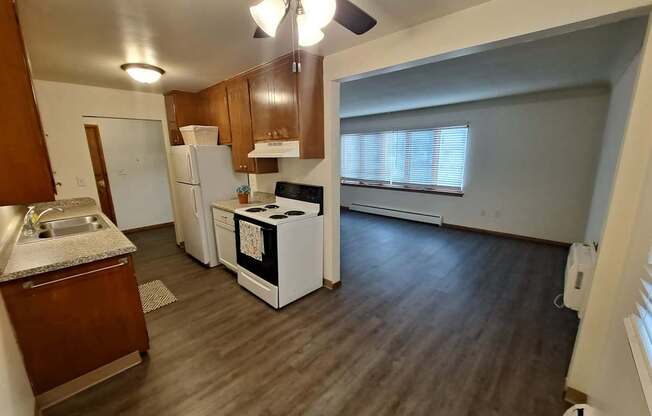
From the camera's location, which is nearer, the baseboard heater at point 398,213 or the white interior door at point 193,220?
the white interior door at point 193,220

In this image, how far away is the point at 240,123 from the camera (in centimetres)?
321

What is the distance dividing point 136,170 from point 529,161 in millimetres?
7219

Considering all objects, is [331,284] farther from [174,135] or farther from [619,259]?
[174,135]

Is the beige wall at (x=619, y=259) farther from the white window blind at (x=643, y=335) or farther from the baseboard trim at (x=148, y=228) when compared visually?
the baseboard trim at (x=148, y=228)

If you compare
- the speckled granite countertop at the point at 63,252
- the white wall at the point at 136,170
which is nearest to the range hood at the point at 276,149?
the speckled granite countertop at the point at 63,252

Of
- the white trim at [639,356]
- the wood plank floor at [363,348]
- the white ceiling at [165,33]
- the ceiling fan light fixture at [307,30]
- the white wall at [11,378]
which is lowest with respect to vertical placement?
the wood plank floor at [363,348]

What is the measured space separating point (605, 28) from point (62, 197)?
227 inches

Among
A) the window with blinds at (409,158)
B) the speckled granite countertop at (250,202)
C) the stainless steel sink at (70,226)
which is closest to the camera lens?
the stainless steel sink at (70,226)

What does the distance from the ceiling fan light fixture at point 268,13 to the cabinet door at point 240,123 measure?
6.66ft

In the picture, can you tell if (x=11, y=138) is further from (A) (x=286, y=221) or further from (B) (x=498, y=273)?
(B) (x=498, y=273)

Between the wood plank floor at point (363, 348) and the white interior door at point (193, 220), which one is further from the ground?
the white interior door at point (193, 220)

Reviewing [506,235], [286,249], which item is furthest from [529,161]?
[286,249]

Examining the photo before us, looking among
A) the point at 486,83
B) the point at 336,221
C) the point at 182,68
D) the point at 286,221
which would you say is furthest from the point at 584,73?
the point at 182,68

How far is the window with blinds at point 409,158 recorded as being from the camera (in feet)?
16.6
